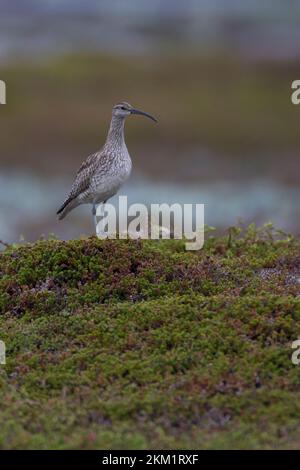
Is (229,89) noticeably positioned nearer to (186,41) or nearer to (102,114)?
(102,114)

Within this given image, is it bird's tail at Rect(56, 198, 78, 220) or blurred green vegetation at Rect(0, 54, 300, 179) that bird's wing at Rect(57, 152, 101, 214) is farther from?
blurred green vegetation at Rect(0, 54, 300, 179)

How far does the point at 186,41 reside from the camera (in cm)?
5194

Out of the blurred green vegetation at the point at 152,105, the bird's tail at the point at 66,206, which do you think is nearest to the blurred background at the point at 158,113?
the blurred green vegetation at the point at 152,105

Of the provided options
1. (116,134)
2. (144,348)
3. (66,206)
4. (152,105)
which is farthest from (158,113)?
(144,348)

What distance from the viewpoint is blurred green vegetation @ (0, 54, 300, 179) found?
114 feet

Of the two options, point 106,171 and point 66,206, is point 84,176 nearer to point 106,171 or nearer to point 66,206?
point 106,171

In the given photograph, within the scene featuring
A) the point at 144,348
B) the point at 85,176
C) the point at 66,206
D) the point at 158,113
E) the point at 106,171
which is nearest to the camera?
the point at 144,348

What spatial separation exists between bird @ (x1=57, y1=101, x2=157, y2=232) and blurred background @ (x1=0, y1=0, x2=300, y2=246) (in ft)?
23.1

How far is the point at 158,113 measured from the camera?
38656mm

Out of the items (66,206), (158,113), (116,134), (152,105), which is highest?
(152,105)

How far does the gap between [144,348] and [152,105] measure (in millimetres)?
30608

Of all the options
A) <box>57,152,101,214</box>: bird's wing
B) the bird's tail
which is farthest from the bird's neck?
the bird's tail

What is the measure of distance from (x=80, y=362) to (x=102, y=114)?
29345 mm
